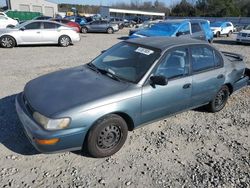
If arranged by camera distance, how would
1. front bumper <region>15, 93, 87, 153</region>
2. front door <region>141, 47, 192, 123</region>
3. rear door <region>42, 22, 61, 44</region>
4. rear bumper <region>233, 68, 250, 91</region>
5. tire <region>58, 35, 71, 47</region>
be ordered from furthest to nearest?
tire <region>58, 35, 71, 47</region> < rear door <region>42, 22, 61, 44</region> < rear bumper <region>233, 68, 250, 91</region> < front door <region>141, 47, 192, 123</region> < front bumper <region>15, 93, 87, 153</region>

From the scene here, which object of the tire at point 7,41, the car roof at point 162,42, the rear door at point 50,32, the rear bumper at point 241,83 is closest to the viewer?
the car roof at point 162,42

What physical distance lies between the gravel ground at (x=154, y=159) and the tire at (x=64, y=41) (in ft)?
29.0

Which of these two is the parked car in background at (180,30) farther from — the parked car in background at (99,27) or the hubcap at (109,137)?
the parked car in background at (99,27)

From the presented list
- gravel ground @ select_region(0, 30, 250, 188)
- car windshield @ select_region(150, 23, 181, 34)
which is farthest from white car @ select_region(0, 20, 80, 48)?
gravel ground @ select_region(0, 30, 250, 188)

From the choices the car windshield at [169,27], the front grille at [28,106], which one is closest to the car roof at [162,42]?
the front grille at [28,106]

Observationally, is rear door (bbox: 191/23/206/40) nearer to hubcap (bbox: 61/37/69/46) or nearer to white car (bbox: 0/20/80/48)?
white car (bbox: 0/20/80/48)

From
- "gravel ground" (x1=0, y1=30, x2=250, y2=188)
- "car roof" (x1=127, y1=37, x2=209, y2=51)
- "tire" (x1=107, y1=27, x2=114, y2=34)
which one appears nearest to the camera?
"gravel ground" (x1=0, y1=30, x2=250, y2=188)

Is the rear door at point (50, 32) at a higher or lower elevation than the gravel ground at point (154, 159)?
higher

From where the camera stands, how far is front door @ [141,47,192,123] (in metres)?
3.72

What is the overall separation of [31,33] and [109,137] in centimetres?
1050

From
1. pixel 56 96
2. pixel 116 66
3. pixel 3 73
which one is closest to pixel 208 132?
pixel 116 66

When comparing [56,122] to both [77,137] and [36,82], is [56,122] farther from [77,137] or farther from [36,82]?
[36,82]

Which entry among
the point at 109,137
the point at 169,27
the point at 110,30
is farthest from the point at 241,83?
the point at 110,30

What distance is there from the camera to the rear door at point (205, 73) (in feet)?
14.3
